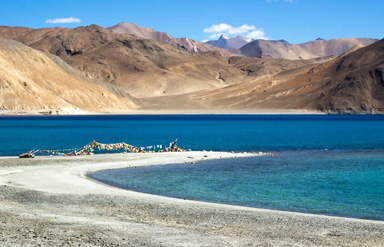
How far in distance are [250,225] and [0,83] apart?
13511 centimetres

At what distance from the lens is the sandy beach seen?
58.1 ft

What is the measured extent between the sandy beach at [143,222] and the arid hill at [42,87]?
403 ft

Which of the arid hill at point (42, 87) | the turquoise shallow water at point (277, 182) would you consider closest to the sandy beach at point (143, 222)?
the turquoise shallow water at point (277, 182)

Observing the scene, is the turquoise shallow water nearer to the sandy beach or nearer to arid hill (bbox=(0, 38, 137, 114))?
the sandy beach

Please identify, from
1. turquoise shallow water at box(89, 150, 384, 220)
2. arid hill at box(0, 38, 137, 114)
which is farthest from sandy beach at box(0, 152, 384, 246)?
arid hill at box(0, 38, 137, 114)

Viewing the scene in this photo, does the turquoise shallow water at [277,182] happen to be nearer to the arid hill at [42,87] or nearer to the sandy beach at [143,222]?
the sandy beach at [143,222]

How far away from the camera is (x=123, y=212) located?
22.9 metres

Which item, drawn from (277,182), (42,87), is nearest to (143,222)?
(277,182)

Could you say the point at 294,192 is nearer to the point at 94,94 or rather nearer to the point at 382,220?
the point at 382,220

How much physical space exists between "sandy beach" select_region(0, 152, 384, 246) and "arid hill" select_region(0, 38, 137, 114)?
12288 centimetres

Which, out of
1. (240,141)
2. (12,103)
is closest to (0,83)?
(12,103)

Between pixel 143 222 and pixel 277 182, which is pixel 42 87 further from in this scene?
pixel 143 222

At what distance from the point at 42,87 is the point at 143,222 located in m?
144

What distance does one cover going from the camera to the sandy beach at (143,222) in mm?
17703
